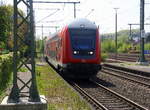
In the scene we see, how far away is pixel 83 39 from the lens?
22109 millimetres

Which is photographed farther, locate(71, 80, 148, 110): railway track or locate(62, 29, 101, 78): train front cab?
locate(62, 29, 101, 78): train front cab

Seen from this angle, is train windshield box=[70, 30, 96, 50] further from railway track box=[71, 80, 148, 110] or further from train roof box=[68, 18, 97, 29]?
railway track box=[71, 80, 148, 110]

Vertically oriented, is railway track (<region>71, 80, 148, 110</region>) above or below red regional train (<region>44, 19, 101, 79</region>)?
below

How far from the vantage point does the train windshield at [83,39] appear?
2195 cm

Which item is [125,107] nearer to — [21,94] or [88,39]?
[21,94]

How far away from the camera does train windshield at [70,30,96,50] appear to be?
21953 millimetres

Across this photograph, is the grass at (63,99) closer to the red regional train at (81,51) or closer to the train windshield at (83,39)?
the red regional train at (81,51)

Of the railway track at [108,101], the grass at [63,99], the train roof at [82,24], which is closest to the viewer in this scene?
the grass at [63,99]

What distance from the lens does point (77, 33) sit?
22250 millimetres

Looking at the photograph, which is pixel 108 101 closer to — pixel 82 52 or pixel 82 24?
pixel 82 52

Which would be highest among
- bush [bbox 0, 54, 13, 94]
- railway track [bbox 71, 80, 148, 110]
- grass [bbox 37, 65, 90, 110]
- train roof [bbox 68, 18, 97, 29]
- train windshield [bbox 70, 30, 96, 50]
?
train roof [bbox 68, 18, 97, 29]

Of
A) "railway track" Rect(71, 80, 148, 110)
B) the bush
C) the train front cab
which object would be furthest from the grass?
the train front cab

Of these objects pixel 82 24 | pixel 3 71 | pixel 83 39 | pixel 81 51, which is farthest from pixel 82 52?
pixel 3 71

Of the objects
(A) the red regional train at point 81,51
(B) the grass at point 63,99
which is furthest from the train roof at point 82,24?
(B) the grass at point 63,99
